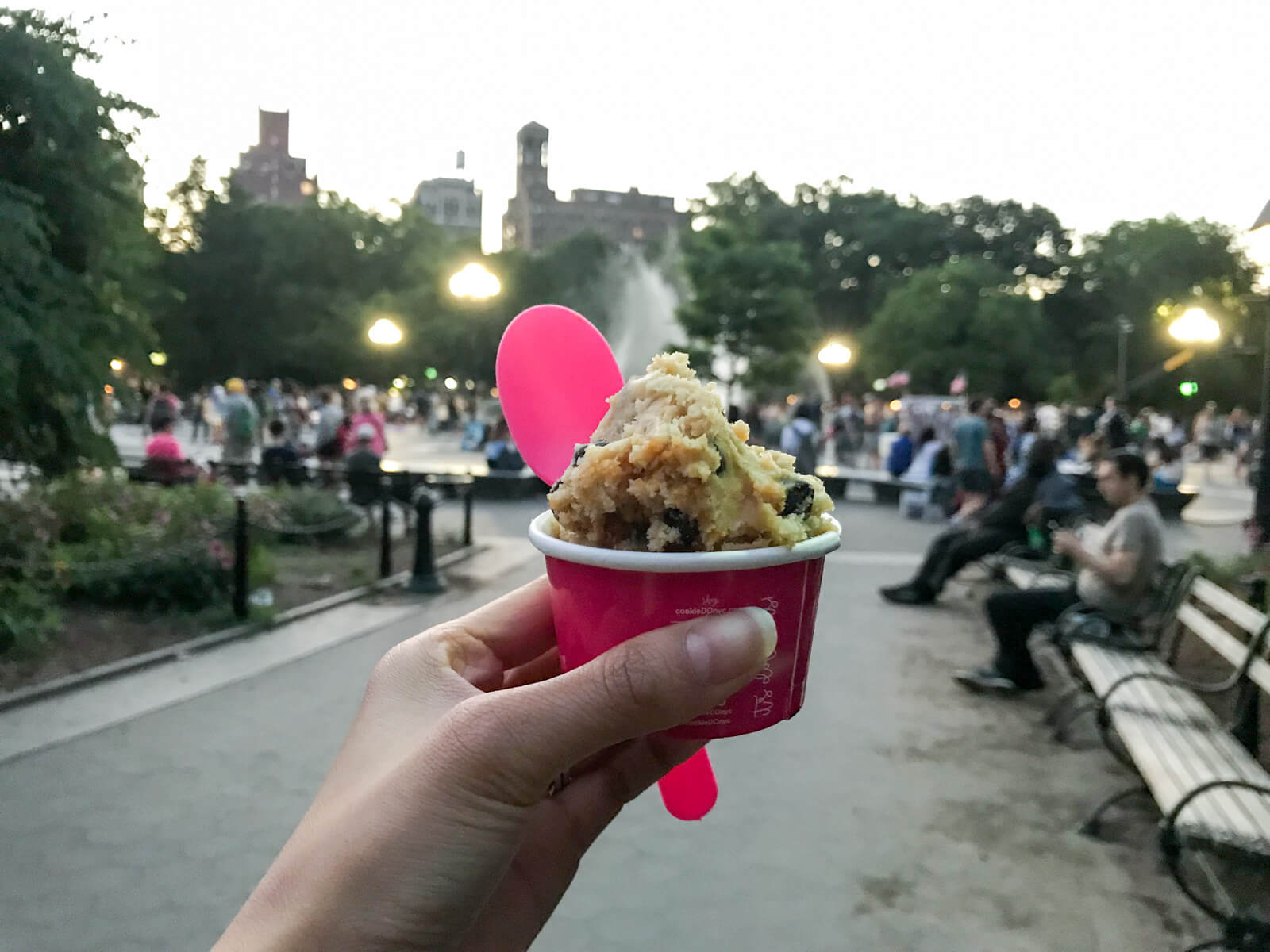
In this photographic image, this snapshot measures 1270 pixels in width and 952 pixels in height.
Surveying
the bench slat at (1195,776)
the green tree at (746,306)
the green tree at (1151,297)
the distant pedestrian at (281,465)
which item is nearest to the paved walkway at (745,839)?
the bench slat at (1195,776)

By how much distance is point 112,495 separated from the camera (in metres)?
9.03

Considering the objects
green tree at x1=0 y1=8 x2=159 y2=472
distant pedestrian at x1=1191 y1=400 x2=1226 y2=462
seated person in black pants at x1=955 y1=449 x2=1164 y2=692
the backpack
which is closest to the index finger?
seated person in black pants at x1=955 y1=449 x2=1164 y2=692

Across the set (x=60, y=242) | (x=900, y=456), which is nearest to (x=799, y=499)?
(x=60, y=242)

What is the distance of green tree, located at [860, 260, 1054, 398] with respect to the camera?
55.7 metres

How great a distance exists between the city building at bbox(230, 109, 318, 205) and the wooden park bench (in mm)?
117897

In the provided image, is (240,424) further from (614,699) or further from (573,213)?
(573,213)

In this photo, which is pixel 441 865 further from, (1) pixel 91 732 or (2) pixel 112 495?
(2) pixel 112 495

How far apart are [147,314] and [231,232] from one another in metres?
46.5

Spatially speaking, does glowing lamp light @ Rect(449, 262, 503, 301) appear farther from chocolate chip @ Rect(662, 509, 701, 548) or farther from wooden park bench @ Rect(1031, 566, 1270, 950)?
chocolate chip @ Rect(662, 509, 701, 548)

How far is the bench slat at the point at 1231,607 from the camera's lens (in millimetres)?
4953

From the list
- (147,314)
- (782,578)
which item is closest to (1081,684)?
(782,578)

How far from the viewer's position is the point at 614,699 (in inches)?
56.6

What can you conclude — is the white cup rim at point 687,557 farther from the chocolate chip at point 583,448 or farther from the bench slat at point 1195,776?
the bench slat at point 1195,776

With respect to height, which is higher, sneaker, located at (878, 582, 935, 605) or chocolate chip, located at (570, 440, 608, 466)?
chocolate chip, located at (570, 440, 608, 466)
